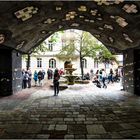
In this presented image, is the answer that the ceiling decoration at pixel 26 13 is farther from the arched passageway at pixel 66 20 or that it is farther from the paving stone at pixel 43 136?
the paving stone at pixel 43 136

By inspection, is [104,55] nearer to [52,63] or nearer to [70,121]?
[52,63]

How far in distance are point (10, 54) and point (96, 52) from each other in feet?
70.4

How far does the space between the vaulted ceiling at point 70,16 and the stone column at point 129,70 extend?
2172mm

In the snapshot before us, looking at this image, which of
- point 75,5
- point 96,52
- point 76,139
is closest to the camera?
point 76,139

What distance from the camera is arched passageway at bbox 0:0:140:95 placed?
39.6 feet

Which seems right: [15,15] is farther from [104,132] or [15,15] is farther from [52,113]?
[104,132]

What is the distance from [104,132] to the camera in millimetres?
8625

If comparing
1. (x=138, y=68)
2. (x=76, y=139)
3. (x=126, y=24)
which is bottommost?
(x=76, y=139)

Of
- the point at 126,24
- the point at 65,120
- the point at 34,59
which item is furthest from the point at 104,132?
the point at 34,59

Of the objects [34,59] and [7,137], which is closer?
[7,137]

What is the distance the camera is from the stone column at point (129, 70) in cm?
2034

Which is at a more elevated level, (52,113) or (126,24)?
(126,24)

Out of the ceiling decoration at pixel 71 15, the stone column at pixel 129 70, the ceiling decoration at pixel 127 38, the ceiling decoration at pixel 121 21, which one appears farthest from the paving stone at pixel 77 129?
the stone column at pixel 129 70

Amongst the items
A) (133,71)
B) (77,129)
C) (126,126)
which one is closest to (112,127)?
(126,126)
